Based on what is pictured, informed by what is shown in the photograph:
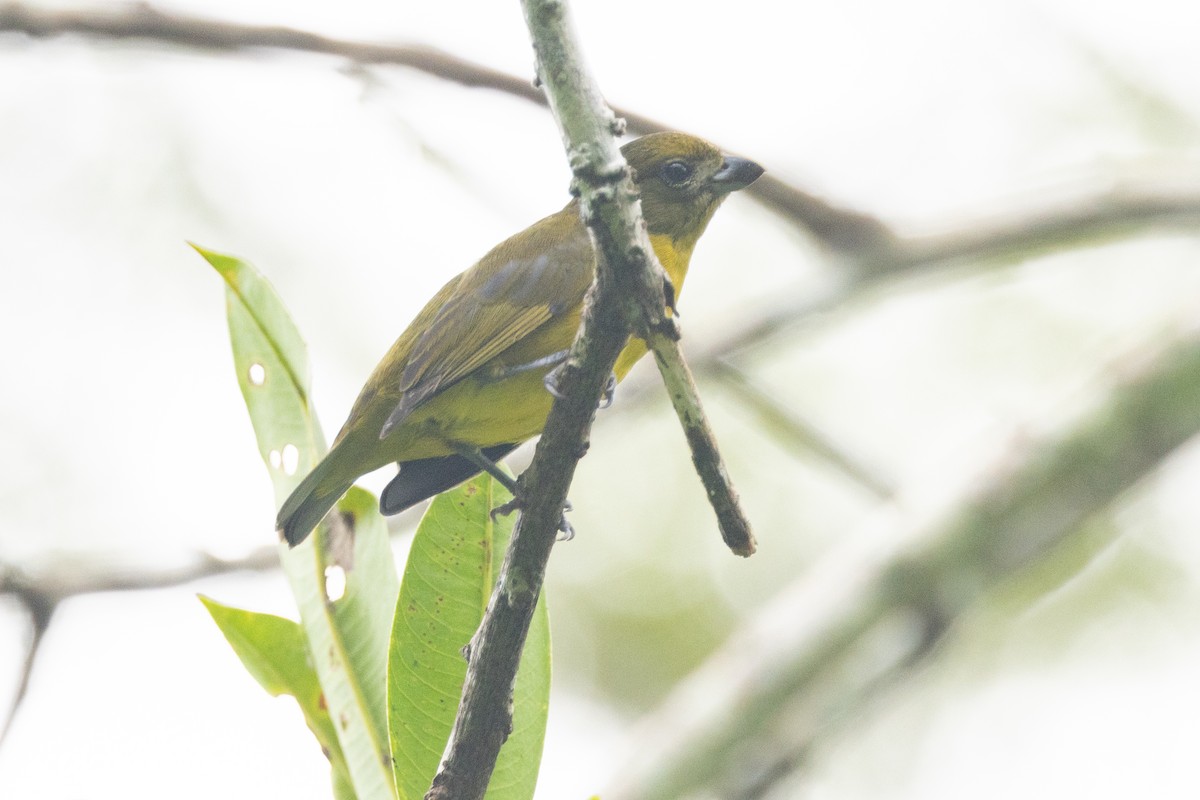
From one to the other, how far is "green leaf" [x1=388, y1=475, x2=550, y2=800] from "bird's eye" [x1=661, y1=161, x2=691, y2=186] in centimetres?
191

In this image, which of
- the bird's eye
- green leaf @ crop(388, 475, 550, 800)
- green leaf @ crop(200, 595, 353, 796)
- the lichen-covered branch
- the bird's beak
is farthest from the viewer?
the bird's eye

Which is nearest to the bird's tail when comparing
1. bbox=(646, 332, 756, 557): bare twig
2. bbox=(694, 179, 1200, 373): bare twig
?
bbox=(646, 332, 756, 557): bare twig

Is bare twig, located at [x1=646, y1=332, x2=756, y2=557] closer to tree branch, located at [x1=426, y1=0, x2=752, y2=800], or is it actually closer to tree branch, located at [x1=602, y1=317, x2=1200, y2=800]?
tree branch, located at [x1=426, y1=0, x2=752, y2=800]

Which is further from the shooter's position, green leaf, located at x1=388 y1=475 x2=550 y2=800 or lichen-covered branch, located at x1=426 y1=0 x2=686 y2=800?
green leaf, located at x1=388 y1=475 x2=550 y2=800

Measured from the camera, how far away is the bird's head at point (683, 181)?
3.97 m

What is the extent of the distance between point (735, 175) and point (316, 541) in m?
2.04

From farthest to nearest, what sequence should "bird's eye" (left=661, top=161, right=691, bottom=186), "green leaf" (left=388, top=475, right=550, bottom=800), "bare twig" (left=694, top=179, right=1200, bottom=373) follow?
"bare twig" (left=694, top=179, right=1200, bottom=373), "bird's eye" (left=661, top=161, right=691, bottom=186), "green leaf" (left=388, top=475, right=550, bottom=800)

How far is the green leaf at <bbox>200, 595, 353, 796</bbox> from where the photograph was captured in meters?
2.21

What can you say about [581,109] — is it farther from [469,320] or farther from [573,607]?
[573,607]

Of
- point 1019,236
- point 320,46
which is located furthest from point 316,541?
point 1019,236

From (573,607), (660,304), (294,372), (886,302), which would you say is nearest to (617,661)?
(573,607)

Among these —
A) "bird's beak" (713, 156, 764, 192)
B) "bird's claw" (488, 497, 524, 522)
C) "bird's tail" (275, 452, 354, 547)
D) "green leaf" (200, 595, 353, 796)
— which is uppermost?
"bird's beak" (713, 156, 764, 192)

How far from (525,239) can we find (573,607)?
14.4ft

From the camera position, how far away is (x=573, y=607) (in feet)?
25.6
